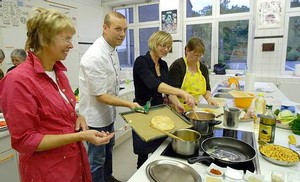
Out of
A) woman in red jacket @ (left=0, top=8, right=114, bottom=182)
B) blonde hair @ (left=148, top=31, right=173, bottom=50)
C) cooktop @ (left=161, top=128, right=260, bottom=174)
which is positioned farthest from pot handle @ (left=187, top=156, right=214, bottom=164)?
blonde hair @ (left=148, top=31, right=173, bottom=50)

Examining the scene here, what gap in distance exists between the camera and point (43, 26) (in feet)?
3.06

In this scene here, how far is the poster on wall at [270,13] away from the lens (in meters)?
3.45

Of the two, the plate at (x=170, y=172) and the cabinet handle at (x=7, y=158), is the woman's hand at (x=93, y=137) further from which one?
the cabinet handle at (x=7, y=158)

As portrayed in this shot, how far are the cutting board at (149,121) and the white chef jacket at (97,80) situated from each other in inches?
13.0

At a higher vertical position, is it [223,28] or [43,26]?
[223,28]

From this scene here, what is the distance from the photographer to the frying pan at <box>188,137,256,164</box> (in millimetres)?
1070

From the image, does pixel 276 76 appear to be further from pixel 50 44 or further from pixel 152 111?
pixel 50 44

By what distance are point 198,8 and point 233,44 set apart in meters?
1.01

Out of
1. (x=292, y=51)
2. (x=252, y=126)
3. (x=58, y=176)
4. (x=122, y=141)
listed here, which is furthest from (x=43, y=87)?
(x=292, y=51)

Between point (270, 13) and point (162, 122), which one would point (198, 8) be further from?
point (162, 122)

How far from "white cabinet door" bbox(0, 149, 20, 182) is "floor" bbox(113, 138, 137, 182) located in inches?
39.9

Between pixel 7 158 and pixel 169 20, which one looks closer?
pixel 7 158

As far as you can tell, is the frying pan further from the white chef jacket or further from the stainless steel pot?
the white chef jacket

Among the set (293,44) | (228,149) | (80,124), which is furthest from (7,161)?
(293,44)
